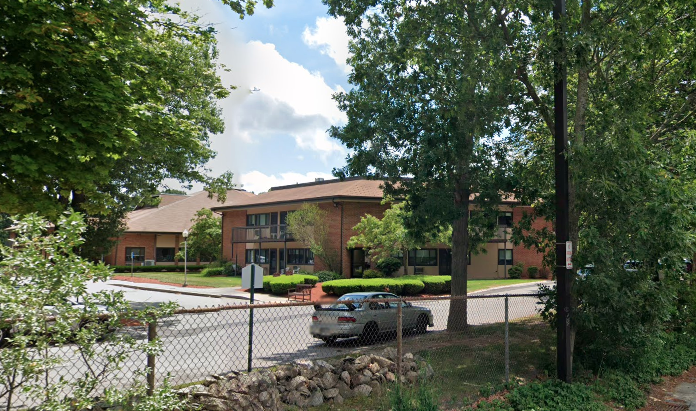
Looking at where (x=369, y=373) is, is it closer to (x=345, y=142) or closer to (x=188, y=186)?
(x=345, y=142)

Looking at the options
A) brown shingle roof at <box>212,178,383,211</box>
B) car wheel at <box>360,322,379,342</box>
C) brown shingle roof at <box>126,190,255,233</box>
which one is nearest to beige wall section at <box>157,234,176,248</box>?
brown shingle roof at <box>126,190,255,233</box>

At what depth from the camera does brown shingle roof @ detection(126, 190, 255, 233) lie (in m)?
51.8

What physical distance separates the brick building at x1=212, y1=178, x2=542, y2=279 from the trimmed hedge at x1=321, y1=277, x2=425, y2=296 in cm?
788

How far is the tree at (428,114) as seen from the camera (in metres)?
12.3

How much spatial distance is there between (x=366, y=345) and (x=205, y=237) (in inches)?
1518

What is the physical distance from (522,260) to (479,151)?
101 feet

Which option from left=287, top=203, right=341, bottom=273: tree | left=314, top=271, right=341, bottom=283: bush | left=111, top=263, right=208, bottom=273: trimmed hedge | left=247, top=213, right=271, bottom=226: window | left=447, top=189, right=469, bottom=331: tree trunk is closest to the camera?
left=447, top=189, right=469, bottom=331: tree trunk

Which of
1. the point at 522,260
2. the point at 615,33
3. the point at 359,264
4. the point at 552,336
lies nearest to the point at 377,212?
the point at 359,264

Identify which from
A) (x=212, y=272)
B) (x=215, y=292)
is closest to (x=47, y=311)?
(x=215, y=292)

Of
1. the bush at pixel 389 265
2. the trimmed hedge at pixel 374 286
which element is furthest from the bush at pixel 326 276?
the trimmed hedge at pixel 374 286

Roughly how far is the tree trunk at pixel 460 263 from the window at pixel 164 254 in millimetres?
44885

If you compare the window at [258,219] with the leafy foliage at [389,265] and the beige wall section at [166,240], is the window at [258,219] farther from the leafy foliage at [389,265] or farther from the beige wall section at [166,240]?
the leafy foliage at [389,265]

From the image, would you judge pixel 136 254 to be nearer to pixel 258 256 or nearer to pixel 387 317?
pixel 258 256

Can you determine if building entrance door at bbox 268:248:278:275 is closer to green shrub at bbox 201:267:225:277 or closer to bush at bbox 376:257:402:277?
green shrub at bbox 201:267:225:277
